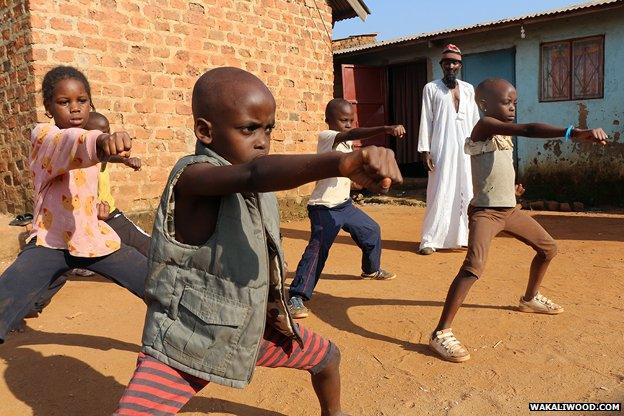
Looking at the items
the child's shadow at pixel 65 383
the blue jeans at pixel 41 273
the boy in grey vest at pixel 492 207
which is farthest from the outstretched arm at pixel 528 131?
the blue jeans at pixel 41 273

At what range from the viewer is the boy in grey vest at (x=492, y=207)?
307 cm

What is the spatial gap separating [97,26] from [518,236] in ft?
15.7

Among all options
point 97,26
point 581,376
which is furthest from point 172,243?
point 97,26

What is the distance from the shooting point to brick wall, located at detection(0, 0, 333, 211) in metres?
5.73

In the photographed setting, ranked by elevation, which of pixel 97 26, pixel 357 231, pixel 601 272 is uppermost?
pixel 97 26

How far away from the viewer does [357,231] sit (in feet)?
14.1

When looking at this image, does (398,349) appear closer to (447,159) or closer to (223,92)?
(223,92)

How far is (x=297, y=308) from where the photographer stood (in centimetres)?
382

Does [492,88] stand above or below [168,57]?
below

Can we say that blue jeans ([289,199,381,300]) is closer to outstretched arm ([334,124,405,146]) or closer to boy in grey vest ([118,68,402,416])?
outstretched arm ([334,124,405,146])

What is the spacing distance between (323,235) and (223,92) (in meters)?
2.36

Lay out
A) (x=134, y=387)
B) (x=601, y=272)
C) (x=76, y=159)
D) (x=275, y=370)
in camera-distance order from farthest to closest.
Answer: (x=601, y=272) < (x=275, y=370) < (x=76, y=159) < (x=134, y=387)

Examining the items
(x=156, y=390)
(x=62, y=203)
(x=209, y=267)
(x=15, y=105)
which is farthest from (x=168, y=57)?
(x=156, y=390)

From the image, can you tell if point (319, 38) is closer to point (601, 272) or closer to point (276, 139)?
point (276, 139)
